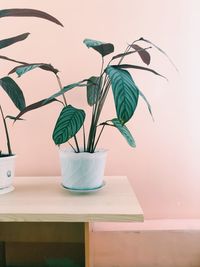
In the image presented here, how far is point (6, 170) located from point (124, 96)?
1.67 ft

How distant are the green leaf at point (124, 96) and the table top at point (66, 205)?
0.90 feet

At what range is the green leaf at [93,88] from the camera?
2.67 ft

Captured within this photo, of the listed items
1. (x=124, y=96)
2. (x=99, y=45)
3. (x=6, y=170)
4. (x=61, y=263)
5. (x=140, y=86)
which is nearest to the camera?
(x=124, y=96)

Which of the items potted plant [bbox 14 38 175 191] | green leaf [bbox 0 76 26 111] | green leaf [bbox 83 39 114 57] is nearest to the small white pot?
potted plant [bbox 14 38 175 191]

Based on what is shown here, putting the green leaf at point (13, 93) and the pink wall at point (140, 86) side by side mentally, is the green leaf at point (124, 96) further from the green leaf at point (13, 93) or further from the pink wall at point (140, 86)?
the pink wall at point (140, 86)

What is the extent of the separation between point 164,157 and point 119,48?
57 centimetres

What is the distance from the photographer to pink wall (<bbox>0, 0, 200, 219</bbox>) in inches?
44.3

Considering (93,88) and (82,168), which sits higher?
(93,88)

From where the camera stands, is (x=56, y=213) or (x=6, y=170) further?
(x=6, y=170)

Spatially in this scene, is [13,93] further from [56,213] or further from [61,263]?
[61,263]

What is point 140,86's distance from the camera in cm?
114

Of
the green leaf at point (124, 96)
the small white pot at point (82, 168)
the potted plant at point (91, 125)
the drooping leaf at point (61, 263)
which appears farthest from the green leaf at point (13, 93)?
the drooping leaf at point (61, 263)

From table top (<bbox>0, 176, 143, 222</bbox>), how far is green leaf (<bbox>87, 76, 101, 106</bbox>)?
34cm

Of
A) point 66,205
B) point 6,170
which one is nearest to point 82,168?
point 66,205
